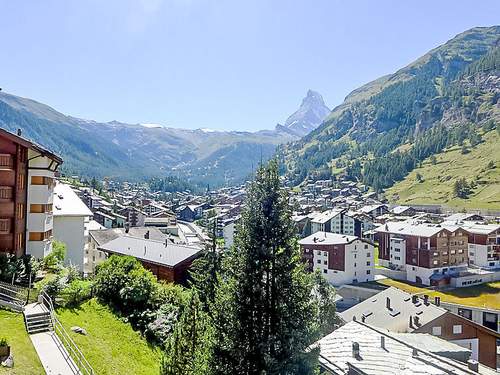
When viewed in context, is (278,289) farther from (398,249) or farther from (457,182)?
(457,182)

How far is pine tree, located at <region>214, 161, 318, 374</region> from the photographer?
14.7 metres

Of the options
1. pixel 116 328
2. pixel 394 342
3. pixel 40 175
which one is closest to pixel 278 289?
pixel 394 342

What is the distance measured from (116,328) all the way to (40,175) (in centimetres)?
1385

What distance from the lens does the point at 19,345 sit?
63.1 ft

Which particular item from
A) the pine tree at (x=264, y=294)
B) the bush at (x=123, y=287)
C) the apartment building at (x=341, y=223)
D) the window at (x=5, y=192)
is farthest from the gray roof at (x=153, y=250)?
the apartment building at (x=341, y=223)

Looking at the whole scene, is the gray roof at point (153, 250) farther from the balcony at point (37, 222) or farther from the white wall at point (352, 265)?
the white wall at point (352, 265)

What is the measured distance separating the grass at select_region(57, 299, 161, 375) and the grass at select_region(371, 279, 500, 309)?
56000 millimetres

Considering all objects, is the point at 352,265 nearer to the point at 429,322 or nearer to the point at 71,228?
the point at 429,322

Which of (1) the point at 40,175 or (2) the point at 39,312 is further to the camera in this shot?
(1) the point at 40,175

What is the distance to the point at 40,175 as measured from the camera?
33.8m

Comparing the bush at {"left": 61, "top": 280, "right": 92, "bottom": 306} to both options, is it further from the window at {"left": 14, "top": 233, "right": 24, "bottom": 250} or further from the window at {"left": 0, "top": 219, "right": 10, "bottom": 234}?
the window at {"left": 0, "top": 219, "right": 10, "bottom": 234}

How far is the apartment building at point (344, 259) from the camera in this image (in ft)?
255

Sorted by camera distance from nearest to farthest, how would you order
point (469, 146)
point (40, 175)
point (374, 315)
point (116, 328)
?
point (116, 328) < point (40, 175) < point (374, 315) < point (469, 146)

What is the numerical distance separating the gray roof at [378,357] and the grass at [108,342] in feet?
33.6
